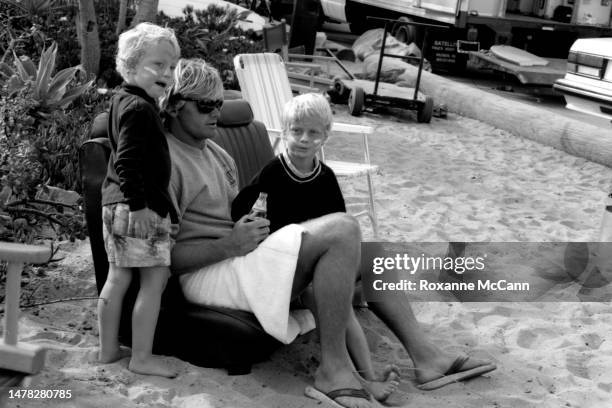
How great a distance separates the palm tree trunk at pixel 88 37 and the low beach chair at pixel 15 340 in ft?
15.0

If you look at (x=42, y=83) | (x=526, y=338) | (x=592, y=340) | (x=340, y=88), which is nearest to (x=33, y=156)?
(x=42, y=83)

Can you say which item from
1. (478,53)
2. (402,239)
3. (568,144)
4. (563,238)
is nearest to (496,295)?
(402,239)

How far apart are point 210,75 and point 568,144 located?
522cm

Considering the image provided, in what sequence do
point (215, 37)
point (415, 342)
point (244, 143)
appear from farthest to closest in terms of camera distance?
point (215, 37)
point (244, 143)
point (415, 342)

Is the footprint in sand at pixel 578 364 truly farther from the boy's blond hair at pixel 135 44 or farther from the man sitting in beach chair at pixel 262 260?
the boy's blond hair at pixel 135 44

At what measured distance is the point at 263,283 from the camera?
3.12 metres

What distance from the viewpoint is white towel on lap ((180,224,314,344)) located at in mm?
3088

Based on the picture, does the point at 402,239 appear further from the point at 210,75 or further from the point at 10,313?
the point at 10,313

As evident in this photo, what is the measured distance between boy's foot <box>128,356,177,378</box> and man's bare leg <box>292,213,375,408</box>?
0.52 metres

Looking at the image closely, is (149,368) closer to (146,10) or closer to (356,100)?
(146,10)

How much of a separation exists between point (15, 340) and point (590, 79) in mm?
6732

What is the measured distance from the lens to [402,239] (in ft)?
16.9

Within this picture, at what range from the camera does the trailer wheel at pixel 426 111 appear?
8.68 m

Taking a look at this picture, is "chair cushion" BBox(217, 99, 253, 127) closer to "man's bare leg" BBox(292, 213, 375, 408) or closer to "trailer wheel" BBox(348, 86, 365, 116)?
"man's bare leg" BBox(292, 213, 375, 408)
